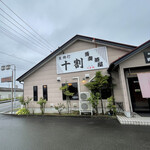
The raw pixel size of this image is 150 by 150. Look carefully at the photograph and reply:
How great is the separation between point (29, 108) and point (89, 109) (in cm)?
552

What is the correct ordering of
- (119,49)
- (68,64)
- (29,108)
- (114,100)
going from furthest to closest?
(29,108)
(68,64)
(119,49)
(114,100)

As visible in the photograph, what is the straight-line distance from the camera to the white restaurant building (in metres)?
5.16

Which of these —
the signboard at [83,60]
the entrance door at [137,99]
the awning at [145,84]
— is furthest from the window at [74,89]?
the awning at [145,84]

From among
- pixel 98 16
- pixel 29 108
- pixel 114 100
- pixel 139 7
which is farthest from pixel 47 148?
pixel 139 7

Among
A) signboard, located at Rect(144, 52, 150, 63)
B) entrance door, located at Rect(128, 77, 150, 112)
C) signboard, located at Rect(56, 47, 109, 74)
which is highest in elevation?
signboard, located at Rect(56, 47, 109, 74)

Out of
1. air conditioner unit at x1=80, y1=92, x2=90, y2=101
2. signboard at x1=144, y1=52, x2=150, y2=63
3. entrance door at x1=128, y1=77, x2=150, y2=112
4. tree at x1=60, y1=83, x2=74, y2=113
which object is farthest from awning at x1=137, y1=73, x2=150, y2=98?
tree at x1=60, y1=83, x2=74, y2=113

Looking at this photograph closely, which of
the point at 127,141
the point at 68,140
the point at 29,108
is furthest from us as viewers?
the point at 29,108

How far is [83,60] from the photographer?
22.2ft

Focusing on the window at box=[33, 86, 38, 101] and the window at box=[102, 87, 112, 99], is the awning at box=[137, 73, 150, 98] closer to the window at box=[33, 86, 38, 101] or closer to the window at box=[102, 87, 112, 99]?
the window at box=[102, 87, 112, 99]

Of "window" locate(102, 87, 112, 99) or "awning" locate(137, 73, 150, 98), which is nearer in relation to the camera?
"awning" locate(137, 73, 150, 98)

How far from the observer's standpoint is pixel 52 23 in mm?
10039

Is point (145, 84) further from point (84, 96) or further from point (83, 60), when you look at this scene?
point (83, 60)

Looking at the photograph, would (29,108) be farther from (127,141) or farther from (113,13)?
(113,13)

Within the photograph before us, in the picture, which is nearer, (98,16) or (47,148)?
(47,148)
